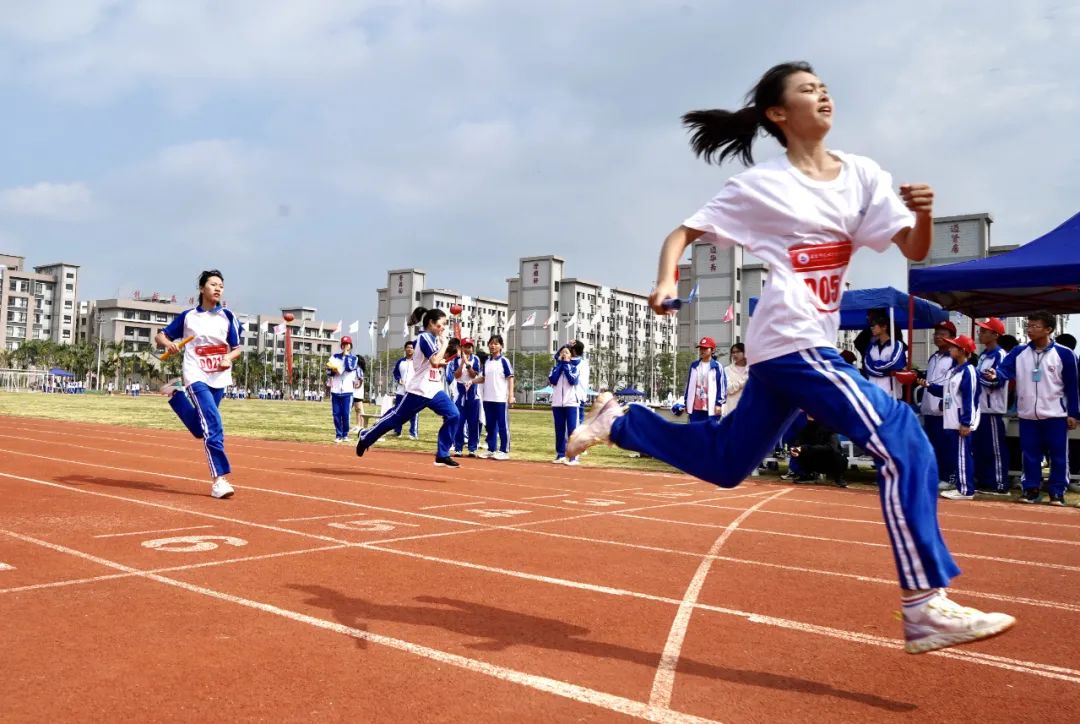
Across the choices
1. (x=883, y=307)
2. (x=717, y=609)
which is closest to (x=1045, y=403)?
(x=883, y=307)

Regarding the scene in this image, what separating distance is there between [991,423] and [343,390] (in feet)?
42.8

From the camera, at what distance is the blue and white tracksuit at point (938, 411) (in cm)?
1121

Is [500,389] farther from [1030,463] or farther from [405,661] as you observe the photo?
[405,661]

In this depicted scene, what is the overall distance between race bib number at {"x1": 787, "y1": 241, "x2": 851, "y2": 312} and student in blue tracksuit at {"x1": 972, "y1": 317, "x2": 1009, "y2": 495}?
27.9ft

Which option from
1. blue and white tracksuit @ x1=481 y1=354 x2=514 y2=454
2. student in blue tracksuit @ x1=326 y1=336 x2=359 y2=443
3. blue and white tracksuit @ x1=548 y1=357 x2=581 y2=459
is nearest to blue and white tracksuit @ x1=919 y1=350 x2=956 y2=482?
blue and white tracksuit @ x1=548 y1=357 x2=581 y2=459

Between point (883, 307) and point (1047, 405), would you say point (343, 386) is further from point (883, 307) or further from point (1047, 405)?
point (1047, 405)

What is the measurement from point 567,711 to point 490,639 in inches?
32.3

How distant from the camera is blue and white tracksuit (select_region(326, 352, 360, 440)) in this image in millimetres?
18766

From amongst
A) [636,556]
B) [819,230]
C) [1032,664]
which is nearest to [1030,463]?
[636,556]

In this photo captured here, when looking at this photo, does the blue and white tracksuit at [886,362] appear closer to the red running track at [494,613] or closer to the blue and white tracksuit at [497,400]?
the red running track at [494,613]

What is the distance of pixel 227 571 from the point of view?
455cm

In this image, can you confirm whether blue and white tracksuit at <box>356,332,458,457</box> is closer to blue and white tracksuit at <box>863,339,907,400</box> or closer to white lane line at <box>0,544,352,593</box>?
white lane line at <box>0,544,352,593</box>

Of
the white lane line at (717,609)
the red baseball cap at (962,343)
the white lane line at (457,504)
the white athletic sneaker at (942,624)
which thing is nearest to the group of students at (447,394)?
the white lane line at (457,504)

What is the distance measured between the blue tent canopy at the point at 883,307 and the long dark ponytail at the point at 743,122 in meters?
9.47
